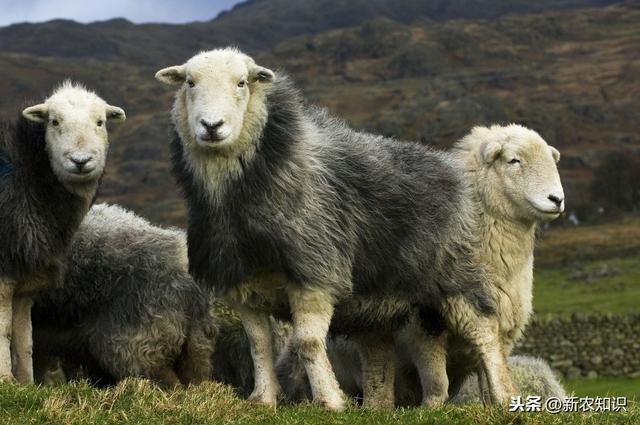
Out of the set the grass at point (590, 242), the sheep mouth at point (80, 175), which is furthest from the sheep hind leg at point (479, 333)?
the grass at point (590, 242)

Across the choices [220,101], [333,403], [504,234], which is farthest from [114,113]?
[504,234]

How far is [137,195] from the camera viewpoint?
12338 cm

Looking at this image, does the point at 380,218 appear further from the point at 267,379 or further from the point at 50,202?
the point at 50,202

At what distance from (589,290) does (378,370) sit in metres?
42.1

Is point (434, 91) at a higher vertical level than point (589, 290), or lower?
higher

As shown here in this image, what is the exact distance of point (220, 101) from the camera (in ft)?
29.9

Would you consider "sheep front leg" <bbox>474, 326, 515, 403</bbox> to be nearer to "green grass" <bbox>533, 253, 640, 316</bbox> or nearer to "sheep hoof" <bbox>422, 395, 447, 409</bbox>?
"sheep hoof" <bbox>422, 395, 447, 409</bbox>

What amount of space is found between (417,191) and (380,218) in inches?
26.4

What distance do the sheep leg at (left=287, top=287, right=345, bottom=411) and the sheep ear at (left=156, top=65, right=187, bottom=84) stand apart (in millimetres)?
2243

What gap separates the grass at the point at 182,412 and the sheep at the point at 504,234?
8.04 feet

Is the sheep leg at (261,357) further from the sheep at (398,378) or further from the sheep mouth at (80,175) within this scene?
the sheep mouth at (80,175)

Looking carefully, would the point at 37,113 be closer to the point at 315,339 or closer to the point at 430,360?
the point at 315,339

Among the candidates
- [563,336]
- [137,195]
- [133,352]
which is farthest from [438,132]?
[133,352]

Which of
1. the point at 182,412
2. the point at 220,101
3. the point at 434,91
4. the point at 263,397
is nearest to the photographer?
the point at 182,412
